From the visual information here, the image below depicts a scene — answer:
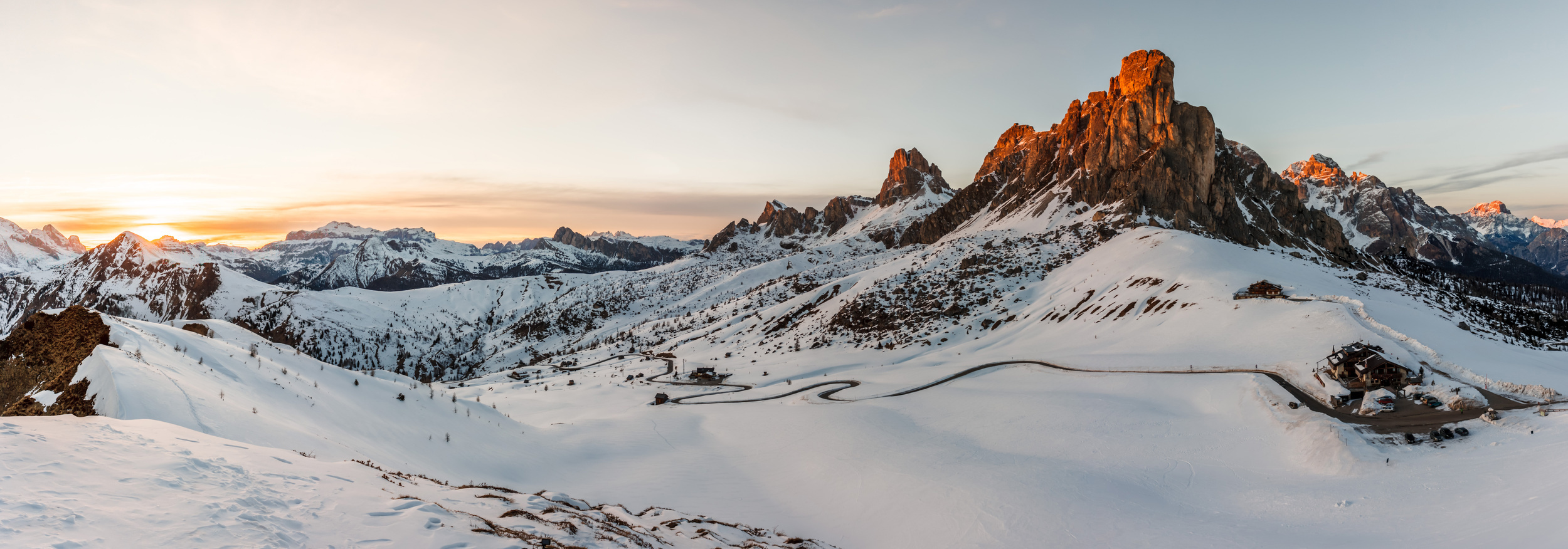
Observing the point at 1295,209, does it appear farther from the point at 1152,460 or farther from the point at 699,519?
the point at 699,519

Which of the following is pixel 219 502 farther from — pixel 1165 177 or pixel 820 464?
pixel 1165 177

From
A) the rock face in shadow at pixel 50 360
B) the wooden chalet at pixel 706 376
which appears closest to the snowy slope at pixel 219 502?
the rock face in shadow at pixel 50 360

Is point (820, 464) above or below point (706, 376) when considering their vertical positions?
above

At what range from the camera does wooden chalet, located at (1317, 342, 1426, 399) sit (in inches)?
1012

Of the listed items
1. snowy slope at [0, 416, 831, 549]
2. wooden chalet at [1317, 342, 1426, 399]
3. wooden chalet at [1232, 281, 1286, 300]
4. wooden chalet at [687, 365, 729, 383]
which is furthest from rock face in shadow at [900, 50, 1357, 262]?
snowy slope at [0, 416, 831, 549]

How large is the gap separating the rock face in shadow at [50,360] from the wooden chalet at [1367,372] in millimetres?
43275

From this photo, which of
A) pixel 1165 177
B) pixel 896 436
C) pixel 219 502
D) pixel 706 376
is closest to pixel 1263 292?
pixel 896 436

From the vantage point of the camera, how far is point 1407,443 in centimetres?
2116

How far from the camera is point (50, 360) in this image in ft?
51.0

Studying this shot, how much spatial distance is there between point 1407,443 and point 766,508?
933 inches

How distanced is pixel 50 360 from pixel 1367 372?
47027 millimetres

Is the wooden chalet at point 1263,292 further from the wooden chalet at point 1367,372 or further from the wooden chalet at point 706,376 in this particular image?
the wooden chalet at point 706,376

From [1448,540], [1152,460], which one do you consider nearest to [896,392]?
[1152,460]

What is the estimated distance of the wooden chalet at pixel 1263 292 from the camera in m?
43.0
